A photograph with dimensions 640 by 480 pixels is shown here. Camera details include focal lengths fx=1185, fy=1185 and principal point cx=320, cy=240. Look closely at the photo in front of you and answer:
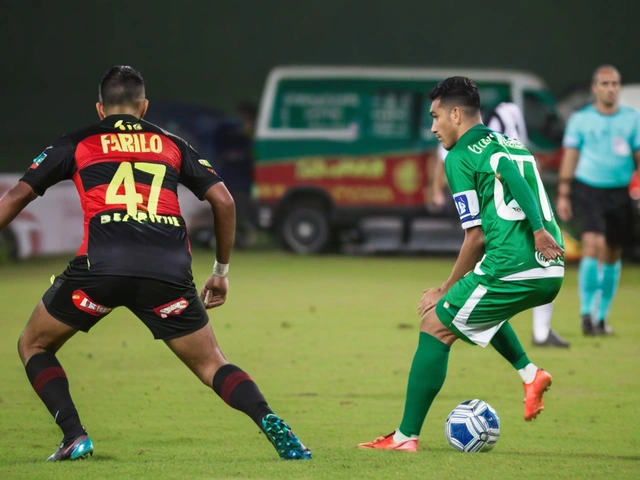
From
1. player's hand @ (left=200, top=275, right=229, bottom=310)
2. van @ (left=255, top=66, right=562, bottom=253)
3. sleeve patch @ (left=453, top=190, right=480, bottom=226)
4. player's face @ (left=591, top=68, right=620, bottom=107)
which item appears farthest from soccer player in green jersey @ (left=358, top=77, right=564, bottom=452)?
van @ (left=255, top=66, right=562, bottom=253)

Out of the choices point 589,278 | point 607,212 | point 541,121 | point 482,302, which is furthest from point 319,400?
point 541,121

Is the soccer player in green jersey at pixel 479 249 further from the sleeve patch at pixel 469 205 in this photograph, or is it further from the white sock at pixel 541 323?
the white sock at pixel 541 323

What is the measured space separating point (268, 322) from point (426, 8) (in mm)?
15390

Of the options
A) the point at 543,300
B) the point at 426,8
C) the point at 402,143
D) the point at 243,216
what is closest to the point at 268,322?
the point at 543,300

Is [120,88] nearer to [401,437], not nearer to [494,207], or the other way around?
[494,207]

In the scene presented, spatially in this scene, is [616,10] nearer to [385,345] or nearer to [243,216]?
[243,216]

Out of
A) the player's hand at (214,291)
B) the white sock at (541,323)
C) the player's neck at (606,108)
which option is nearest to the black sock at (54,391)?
the player's hand at (214,291)

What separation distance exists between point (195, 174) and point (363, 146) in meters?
13.5

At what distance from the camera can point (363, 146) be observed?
61.8 ft

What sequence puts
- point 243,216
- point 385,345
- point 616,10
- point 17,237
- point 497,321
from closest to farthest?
point 497,321 < point 385,345 < point 17,237 < point 243,216 < point 616,10

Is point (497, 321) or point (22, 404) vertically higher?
point (497, 321)

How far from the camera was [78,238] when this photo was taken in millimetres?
19641

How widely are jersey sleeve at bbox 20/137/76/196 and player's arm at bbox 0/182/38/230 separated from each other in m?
0.03

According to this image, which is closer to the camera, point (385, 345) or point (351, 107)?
point (385, 345)
